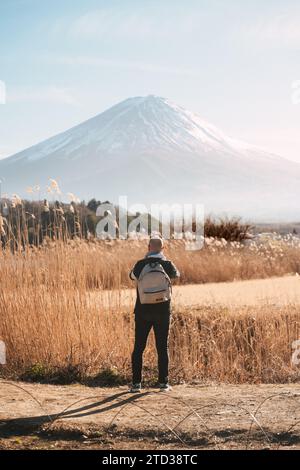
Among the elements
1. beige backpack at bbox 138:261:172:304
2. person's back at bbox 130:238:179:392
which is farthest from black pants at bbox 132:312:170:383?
beige backpack at bbox 138:261:172:304

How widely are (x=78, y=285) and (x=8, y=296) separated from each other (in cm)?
73

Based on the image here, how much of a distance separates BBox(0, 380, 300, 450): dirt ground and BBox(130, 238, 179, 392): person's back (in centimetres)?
46

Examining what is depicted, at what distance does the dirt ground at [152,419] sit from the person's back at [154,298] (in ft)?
1.52

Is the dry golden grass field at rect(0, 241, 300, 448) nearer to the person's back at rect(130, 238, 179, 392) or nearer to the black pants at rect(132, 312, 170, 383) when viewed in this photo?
the black pants at rect(132, 312, 170, 383)

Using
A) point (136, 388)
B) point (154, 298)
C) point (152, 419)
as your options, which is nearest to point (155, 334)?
point (154, 298)

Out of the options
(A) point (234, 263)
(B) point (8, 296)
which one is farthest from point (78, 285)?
(A) point (234, 263)

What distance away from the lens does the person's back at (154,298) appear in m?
6.37

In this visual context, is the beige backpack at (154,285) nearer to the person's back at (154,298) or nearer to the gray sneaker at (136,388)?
the person's back at (154,298)

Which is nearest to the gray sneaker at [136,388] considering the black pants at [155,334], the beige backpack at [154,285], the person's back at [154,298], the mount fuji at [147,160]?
the black pants at [155,334]

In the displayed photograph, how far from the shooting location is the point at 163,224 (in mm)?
21234

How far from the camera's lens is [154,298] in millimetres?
6363

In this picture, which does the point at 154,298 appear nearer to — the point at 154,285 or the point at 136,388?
the point at 154,285

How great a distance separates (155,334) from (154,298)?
1.27 feet

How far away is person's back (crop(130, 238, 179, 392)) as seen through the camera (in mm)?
6371
